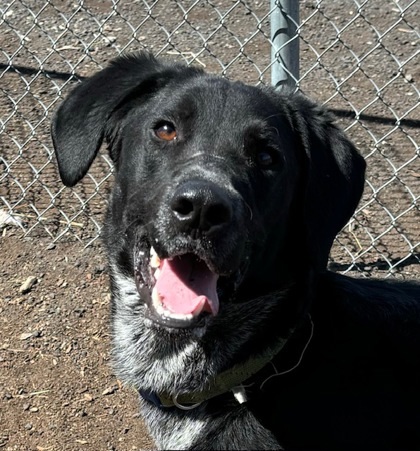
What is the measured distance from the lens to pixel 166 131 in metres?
2.79

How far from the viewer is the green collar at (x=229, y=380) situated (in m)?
2.80

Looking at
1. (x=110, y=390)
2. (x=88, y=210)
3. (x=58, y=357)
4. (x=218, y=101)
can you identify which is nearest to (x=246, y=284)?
(x=218, y=101)

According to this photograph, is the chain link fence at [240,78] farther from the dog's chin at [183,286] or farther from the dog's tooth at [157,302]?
the dog's tooth at [157,302]

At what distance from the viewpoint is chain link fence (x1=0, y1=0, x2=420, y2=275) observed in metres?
4.67

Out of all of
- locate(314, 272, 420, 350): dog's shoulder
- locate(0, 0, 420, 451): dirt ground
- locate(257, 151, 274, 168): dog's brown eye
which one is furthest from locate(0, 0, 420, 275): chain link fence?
locate(257, 151, 274, 168): dog's brown eye

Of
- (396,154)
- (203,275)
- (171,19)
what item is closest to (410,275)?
(396,154)

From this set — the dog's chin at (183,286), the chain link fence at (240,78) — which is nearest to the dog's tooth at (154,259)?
the dog's chin at (183,286)

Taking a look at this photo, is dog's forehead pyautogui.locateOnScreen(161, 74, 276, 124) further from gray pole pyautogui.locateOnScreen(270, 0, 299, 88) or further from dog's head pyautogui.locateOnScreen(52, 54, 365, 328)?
gray pole pyautogui.locateOnScreen(270, 0, 299, 88)

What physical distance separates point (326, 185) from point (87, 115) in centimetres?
89

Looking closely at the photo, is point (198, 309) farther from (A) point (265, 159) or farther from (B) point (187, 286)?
(A) point (265, 159)

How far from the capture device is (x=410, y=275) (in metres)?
4.46

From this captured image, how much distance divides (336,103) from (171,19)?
2037 mm

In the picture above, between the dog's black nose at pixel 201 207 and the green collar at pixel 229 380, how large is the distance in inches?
23.3

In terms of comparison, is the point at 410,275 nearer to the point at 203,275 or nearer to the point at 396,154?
the point at 396,154
